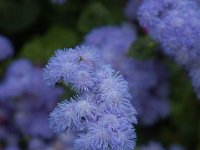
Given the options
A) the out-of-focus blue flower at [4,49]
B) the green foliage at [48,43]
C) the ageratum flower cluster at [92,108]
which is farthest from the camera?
the green foliage at [48,43]

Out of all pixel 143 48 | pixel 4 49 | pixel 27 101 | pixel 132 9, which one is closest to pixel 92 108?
pixel 143 48

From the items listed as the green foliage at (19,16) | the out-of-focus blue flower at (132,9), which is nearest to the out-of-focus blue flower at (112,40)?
the out-of-focus blue flower at (132,9)

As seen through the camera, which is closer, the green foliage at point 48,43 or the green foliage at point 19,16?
the green foliage at point 48,43

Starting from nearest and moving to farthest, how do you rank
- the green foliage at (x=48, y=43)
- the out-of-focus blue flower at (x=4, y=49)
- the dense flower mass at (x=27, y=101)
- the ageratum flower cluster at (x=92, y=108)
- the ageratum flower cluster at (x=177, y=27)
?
1. the ageratum flower cluster at (x=92, y=108)
2. the ageratum flower cluster at (x=177, y=27)
3. the dense flower mass at (x=27, y=101)
4. the out-of-focus blue flower at (x=4, y=49)
5. the green foliage at (x=48, y=43)

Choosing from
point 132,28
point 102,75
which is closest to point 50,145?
point 132,28

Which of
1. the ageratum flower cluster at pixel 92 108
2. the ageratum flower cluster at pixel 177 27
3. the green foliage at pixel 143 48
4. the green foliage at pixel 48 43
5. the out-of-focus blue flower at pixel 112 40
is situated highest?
the green foliage at pixel 48 43

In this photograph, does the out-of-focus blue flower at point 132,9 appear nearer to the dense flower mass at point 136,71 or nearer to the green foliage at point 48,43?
the dense flower mass at point 136,71

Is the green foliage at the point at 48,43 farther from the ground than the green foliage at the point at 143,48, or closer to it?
farther from the ground
